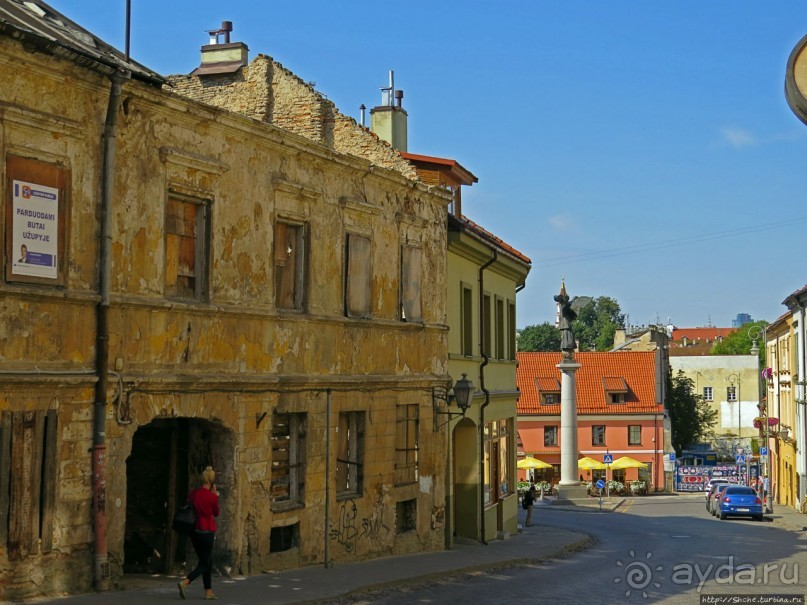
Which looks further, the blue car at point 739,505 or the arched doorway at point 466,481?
the blue car at point 739,505

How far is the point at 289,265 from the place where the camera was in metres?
20.8

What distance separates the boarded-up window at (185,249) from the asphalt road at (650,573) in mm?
5095

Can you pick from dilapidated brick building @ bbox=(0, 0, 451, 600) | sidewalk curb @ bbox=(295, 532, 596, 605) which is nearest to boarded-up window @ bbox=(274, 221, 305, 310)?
dilapidated brick building @ bbox=(0, 0, 451, 600)

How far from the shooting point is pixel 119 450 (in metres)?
16.4

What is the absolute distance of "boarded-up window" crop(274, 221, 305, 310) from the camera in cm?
2042

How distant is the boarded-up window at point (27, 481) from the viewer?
47.6 feet

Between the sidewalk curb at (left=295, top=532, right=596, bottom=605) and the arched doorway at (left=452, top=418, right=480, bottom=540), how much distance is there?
218 cm

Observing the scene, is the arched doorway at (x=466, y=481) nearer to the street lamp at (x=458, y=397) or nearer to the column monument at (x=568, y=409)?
the street lamp at (x=458, y=397)

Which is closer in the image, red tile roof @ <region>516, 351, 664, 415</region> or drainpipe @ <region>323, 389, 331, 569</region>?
drainpipe @ <region>323, 389, 331, 569</region>

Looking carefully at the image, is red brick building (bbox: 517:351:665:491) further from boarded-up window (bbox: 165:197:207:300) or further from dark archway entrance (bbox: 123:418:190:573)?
boarded-up window (bbox: 165:197:207:300)

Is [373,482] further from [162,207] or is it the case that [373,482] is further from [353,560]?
[162,207]

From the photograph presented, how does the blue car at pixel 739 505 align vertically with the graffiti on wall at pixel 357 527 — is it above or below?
below

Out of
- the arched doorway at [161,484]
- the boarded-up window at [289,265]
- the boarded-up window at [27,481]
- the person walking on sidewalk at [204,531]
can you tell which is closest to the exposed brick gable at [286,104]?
the boarded-up window at [289,265]

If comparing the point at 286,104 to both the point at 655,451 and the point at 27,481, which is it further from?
the point at 655,451
